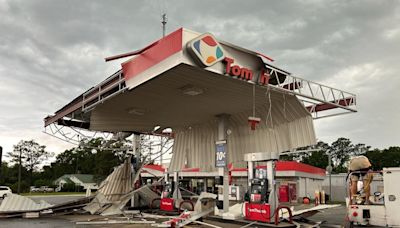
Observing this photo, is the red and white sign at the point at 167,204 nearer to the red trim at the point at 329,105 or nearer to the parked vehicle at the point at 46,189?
the red trim at the point at 329,105

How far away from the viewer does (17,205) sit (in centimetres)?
1925

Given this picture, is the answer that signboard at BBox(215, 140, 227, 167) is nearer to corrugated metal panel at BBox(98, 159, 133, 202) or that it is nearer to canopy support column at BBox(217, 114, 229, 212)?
canopy support column at BBox(217, 114, 229, 212)

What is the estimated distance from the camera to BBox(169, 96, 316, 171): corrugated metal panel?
17852 mm

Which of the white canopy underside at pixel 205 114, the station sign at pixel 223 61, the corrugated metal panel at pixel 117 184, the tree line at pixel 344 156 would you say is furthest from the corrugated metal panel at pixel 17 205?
the tree line at pixel 344 156

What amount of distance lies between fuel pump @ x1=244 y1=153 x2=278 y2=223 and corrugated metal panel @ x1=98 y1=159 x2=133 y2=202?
419 inches

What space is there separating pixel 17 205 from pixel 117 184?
5.85m

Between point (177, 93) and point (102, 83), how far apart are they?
3891mm

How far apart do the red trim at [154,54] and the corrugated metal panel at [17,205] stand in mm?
9671

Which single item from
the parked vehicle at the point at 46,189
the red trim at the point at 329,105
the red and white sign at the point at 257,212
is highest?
the red trim at the point at 329,105

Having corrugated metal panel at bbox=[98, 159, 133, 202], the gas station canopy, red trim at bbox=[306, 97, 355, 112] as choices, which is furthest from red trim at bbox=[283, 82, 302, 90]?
corrugated metal panel at bbox=[98, 159, 133, 202]

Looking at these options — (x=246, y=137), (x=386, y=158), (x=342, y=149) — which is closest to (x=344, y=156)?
(x=342, y=149)

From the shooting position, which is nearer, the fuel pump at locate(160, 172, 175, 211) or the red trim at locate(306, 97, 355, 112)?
the red trim at locate(306, 97, 355, 112)

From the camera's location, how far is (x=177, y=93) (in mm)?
16625

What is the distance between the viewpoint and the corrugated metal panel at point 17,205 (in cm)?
1892
